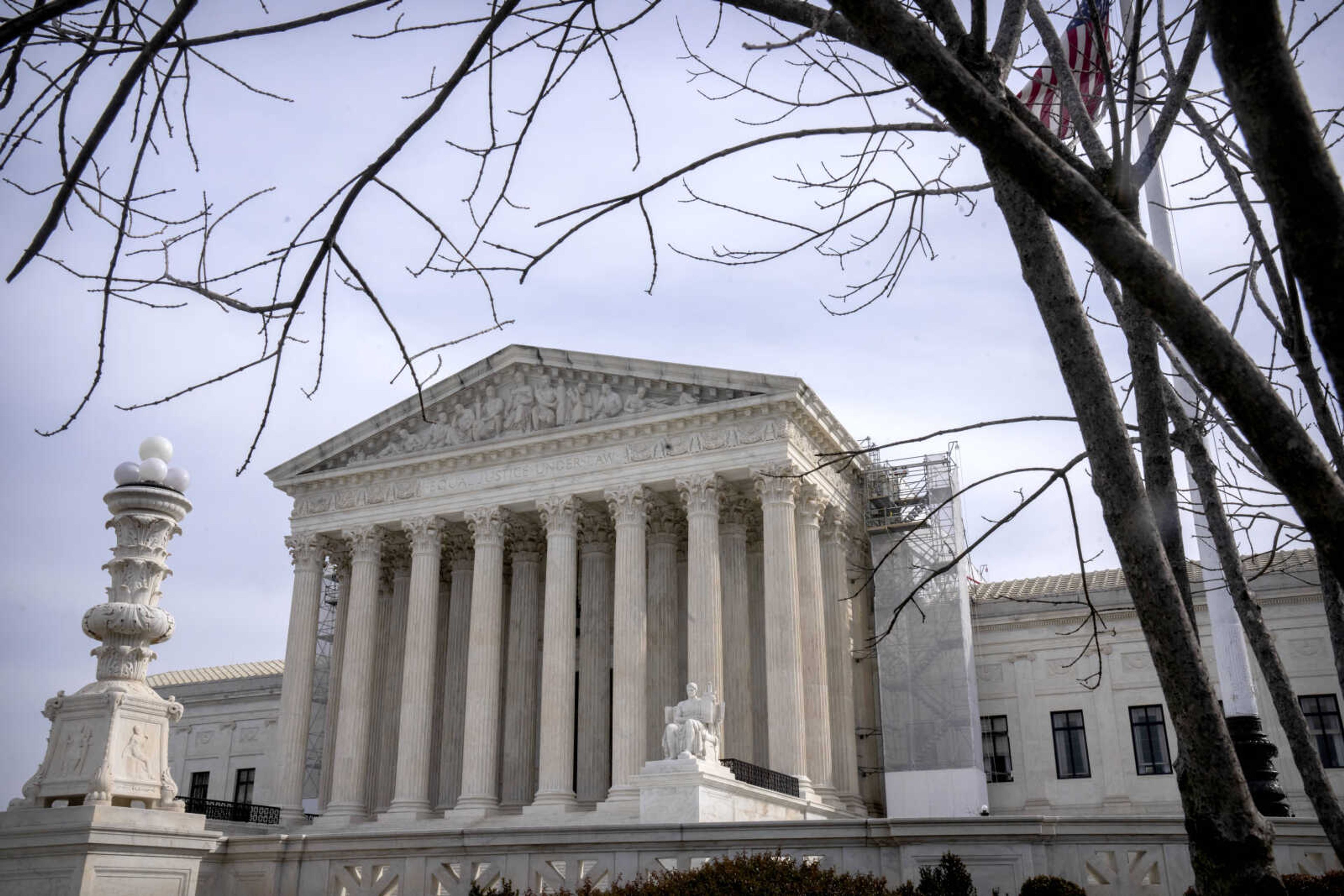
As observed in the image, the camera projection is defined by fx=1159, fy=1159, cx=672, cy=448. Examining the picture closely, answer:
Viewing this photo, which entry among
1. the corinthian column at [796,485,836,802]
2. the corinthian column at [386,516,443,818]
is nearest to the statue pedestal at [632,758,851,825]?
the corinthian column at [796,485,836,802]

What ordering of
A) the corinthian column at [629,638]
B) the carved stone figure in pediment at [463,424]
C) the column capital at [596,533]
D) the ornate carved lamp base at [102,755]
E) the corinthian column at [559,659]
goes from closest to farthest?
the ornate carved lamp base at [102,755], the corinthian column at [629,638], the corinthian column at [559,659], the column capital at [596,533], the carved stone figure in pediment at [463,424]

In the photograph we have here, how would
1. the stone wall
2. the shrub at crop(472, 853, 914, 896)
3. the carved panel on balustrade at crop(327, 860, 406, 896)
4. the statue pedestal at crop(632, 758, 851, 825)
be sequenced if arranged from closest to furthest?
the shrub at crop(472, 853, 914, 896) < the stone wall < the carved panel on balustrade at crop(327, 860, 406, 896) < the statue pedestal at crop(632, 758, 851, 825)

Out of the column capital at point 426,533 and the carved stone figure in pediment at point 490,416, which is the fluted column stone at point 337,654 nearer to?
the column capital at point 426,533

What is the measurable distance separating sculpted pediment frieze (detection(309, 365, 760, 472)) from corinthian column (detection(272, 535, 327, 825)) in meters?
2.87

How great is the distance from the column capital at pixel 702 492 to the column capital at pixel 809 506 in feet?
7.55

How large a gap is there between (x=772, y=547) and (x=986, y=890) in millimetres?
21093

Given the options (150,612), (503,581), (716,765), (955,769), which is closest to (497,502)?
(503,581)

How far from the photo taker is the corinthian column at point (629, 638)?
31.3 m

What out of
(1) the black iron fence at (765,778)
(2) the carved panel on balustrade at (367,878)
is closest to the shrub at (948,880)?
(2) the carved panel on balustrade at (367,878)

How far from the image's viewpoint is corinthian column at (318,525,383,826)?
1346 inches

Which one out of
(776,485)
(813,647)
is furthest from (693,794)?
(776,485)

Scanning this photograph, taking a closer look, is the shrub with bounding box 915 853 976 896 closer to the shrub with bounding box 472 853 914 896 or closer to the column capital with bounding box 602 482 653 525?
the shrub with bounding box 472 853 914 896

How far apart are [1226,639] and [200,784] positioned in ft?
151

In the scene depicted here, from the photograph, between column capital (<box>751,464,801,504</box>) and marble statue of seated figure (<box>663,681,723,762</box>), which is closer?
marble statue of seated figure (<box>663,681,723,762</box>)
